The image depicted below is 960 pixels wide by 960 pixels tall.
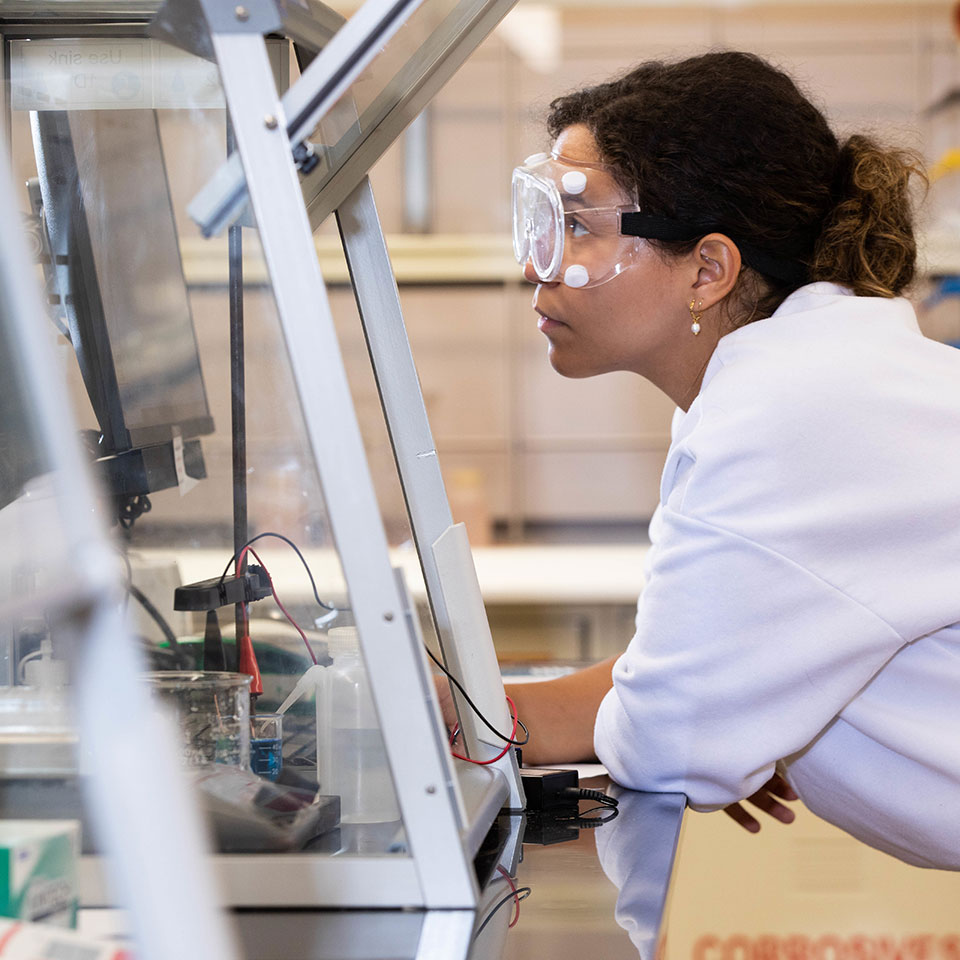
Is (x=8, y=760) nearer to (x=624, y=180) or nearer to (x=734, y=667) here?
(x=734, y=667)

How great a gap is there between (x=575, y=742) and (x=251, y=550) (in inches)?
18.6

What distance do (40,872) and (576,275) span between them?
0.89 meters

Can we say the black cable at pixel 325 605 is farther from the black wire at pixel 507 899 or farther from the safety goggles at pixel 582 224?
the safety goggles at pixel 582 224

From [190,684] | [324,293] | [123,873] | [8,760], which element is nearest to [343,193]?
[324,293]

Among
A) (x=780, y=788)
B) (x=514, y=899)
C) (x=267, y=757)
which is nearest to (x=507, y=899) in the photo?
(x=514, y=899)

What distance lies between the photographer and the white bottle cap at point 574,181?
125 cm

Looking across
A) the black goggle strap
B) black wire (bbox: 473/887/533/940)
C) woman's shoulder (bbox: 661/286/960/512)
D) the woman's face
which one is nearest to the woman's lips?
the woman's face

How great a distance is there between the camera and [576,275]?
4.14 feet

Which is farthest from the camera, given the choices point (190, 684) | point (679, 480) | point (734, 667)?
point (679, 480)

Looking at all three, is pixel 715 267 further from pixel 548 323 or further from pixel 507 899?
pixel 507 899

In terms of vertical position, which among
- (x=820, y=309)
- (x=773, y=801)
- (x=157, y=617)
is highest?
(x=820, y=309)

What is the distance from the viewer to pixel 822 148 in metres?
Answer: 1.27

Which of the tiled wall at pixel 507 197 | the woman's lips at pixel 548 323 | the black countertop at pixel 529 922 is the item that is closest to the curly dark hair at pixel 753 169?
the woman's lips at pixel 548 323

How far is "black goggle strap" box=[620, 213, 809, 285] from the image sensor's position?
1256 millimetres
